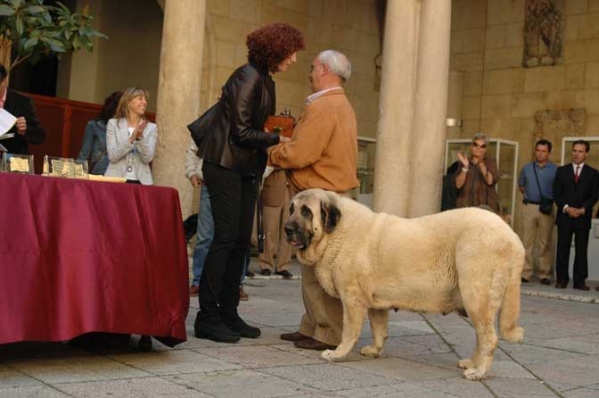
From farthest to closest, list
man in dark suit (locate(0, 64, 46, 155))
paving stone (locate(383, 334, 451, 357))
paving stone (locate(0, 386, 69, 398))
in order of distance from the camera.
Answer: man in dark suit (locate(0, 64, 46, 155)), paving stone (locate(383, 334, 451, 357)), paving stone (locate(0, 386, 69, 398))

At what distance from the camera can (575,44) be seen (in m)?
18.9

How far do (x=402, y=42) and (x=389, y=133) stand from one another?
4.75ft

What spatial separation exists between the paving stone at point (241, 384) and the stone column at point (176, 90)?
6644mm

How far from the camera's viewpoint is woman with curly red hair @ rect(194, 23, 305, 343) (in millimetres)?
6949

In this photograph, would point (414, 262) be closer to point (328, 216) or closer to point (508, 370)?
point (328, 216)

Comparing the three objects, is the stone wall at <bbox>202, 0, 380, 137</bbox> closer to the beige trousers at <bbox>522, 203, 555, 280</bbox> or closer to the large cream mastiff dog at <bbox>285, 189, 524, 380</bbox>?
the beige trousers at <bbox>522, 203, 555, 280</bbox>

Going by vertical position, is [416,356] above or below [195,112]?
below

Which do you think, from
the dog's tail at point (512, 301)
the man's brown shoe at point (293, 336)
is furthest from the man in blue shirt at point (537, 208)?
the dog's tail at point (512, 301)

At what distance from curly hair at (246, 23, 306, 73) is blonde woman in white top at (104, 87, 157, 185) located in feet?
7.07

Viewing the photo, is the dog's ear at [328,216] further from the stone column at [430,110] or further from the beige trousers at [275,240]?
the stone column at [430,110]

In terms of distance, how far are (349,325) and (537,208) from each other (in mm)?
9429

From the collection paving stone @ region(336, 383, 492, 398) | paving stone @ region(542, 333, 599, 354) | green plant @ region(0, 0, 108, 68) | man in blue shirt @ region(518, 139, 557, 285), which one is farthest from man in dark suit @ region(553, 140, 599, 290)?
green plant @ region(0, 0, 108, 68)

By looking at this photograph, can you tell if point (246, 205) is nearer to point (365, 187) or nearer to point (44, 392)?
point (44, 392)

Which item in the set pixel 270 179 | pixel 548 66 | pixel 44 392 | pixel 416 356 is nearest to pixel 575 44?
pixel 548 66
